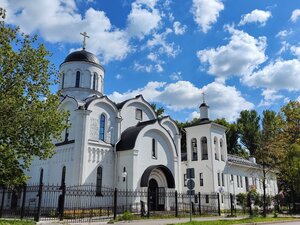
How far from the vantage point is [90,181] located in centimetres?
2475

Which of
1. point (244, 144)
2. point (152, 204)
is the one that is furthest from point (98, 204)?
point (244, 144)

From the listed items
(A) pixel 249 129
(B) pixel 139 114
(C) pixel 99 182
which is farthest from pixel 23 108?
(A) pixel 249 129

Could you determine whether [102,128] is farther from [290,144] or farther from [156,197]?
[290,144]

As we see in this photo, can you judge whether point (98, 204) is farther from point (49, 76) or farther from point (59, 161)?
point (49, 76)

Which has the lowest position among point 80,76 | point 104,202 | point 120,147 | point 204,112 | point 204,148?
point 104,202

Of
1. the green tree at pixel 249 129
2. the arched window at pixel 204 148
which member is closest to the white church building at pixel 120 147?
the arched window at pixel 204 148

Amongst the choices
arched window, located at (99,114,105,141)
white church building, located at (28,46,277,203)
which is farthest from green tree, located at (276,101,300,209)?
arched window, located at (99,114,105,141)

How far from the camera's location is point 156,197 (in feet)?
87.2

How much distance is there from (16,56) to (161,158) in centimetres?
1753

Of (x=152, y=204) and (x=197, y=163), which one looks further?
(x=197, y=163)

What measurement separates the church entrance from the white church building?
0.67ft

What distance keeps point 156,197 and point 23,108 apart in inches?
628

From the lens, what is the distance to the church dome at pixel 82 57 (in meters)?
32.2

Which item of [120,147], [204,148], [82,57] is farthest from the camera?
[204,148]
